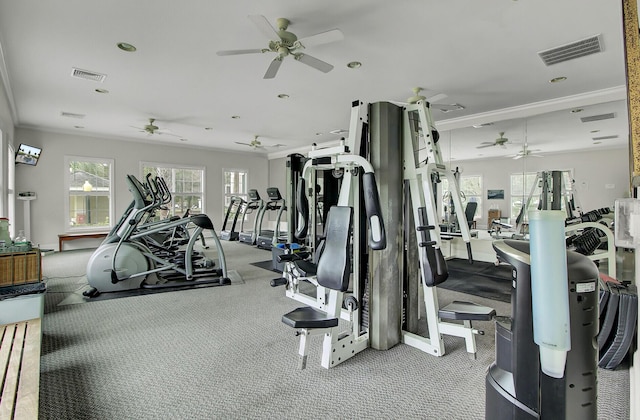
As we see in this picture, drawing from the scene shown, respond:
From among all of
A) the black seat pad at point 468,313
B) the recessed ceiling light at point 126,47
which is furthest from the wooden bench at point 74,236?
the black seat pad at point 468,313

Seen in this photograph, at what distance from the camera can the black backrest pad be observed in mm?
2123

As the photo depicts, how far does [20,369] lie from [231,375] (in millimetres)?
1144

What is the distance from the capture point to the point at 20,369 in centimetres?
175

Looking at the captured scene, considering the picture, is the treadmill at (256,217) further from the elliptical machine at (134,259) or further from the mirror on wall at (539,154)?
the mirror on wall at (539,154)

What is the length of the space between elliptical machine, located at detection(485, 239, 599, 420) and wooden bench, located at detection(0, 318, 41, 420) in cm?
189

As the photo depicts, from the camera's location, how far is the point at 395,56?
356cm

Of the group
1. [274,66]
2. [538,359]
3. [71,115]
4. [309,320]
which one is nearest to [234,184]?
[71,115]

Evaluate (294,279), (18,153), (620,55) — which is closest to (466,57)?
(620,55)

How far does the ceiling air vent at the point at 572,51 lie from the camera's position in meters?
3.16

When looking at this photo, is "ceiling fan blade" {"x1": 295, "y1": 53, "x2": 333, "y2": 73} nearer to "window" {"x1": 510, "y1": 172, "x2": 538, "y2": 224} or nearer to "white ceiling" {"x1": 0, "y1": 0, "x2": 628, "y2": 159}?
"white ceiling" {"x1": 0, "y1": 0, "x2": 628, "y2": 159}

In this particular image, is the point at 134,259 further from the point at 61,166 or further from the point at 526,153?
the point at 526,153

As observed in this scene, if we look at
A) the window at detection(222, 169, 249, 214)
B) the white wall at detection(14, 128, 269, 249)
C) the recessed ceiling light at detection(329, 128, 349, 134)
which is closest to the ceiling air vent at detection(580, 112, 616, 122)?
the recessed ceiling light at detection(329, 128, 349, 134)

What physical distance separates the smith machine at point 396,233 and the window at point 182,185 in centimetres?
755

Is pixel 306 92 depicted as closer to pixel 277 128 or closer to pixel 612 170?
pixel 277 128
